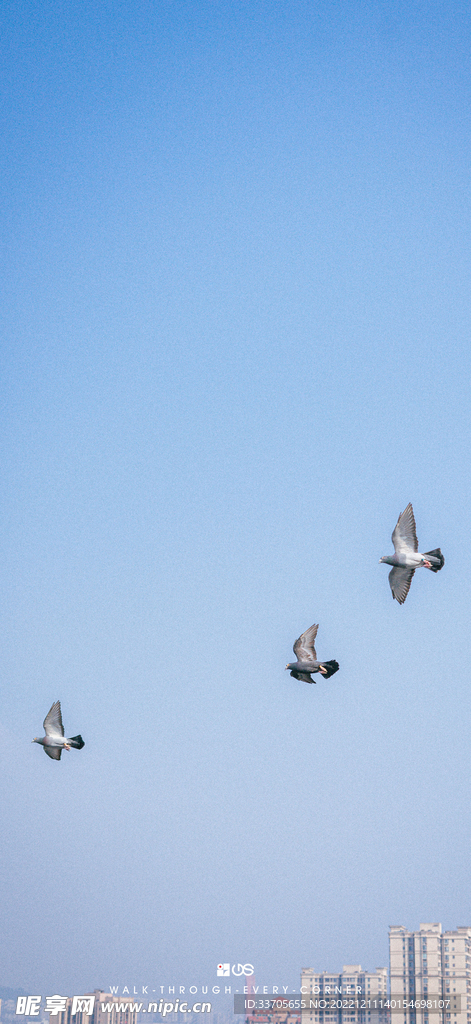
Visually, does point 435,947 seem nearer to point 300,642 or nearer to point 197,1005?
point 197,1005

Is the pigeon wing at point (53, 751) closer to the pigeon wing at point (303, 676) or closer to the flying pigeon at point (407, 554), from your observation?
the pigeon wing at point (303, 676)

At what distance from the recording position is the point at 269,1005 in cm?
9494

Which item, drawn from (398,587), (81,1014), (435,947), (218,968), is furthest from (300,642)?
(81,1014)

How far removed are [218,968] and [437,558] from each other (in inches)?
2153

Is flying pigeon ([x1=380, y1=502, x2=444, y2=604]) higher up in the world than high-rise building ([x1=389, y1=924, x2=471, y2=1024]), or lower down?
higher up

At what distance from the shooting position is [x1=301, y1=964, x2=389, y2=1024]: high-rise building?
91.9 m

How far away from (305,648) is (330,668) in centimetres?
114

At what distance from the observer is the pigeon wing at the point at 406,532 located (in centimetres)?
2725

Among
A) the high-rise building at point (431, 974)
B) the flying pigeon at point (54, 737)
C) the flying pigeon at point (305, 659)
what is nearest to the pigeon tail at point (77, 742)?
the flying pigeon at point (54, 737)

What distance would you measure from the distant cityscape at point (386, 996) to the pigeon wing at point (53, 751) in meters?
52.9

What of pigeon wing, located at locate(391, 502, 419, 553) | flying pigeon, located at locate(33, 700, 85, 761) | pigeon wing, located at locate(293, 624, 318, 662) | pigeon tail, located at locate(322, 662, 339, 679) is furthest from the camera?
flying pigeon, located at locate(33, 700, 85, 761)

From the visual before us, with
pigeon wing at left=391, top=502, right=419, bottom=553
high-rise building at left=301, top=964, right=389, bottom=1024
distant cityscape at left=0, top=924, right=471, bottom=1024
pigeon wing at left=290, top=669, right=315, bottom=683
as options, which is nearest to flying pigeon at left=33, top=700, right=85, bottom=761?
pigeon wing at left=290, top=669, right=315, bottom=683

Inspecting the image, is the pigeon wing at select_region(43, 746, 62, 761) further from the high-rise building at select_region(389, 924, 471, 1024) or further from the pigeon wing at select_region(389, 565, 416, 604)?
the high-rise building at select_region(389, 924, 471, 1024)

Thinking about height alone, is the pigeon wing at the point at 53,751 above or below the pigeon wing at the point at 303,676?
below
